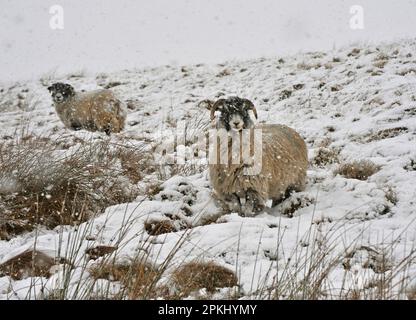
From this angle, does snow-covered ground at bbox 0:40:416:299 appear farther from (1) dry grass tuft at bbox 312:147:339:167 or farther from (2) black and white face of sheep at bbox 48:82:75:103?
(2) black and white face of sheep at bbox 48:82:75:103

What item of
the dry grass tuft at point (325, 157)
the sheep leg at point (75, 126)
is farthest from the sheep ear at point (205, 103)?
the dry grass tuft at point (325, 157)

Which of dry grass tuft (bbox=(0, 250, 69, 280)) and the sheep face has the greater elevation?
the sheep face

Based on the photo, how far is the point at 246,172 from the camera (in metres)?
5.23

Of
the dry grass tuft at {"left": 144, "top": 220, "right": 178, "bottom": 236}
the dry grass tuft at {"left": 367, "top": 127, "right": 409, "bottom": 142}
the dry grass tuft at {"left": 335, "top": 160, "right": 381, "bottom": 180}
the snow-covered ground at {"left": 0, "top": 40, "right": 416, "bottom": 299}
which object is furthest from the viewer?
the dry grass tuft at {"left": 367, "top": 127, "right": 409, "bottom": 142}

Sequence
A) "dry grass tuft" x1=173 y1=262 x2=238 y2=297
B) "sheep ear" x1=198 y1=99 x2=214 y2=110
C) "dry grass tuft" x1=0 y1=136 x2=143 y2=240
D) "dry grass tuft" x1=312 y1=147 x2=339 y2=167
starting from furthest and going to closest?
"sheep ear" x1=198 y1=99 x2=214 y2=110, "dry grass tuft" x1=312 y1=147 x2=339 y2=167, "dry grass tuft" x1=0 y1=136 x2=143 y2=240, "dry grass tuft" x1=173 y1=262 x2=238 y2=297

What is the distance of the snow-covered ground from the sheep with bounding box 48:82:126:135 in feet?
1.54

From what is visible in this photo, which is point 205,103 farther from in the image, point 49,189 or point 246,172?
point 49,189

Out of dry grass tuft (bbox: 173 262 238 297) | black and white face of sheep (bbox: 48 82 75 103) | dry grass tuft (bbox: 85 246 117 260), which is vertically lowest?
dry grass tuft (bbox: 85 246 117 260)

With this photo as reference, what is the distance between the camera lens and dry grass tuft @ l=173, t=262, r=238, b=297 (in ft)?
9.26

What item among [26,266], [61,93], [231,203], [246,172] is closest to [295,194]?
[246,172]

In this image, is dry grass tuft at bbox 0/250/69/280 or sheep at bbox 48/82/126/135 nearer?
dry grass tuft at bbox 0/250/69/280

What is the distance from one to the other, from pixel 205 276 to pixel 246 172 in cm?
234

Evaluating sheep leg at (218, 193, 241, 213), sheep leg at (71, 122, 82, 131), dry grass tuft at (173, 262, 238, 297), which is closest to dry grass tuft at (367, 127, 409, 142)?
sheep leg at (218, 193, 241, 213)

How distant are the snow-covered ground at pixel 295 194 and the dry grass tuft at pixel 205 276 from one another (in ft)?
0.32
